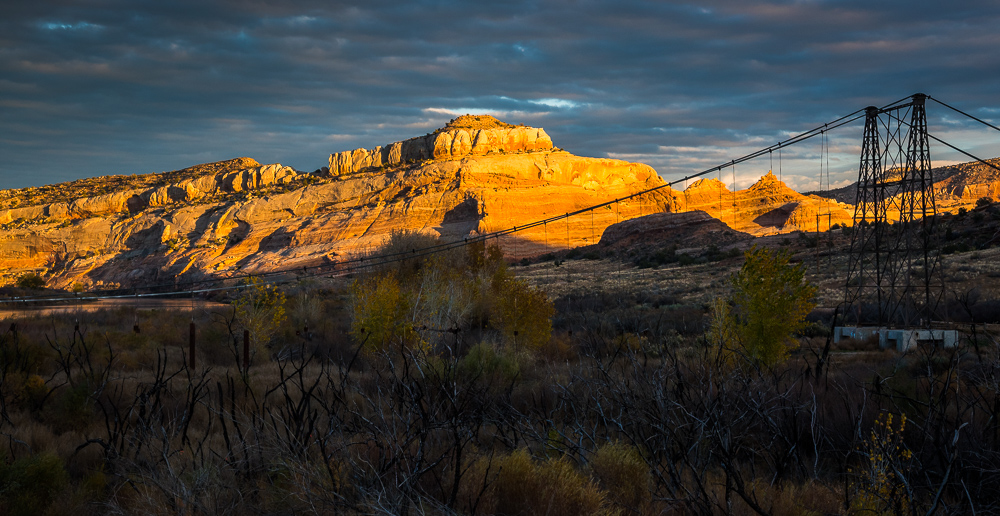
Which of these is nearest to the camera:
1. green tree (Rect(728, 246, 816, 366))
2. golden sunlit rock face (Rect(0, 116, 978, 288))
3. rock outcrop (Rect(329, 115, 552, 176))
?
green tree (Rect(728, 246, 816, 366))

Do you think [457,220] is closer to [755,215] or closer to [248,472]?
[755,215]

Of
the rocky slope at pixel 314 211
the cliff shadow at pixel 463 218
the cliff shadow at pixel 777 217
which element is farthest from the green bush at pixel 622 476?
the cliff shadow at pixel 777 217

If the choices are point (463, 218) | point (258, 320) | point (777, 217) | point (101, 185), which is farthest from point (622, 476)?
point (101, 185)

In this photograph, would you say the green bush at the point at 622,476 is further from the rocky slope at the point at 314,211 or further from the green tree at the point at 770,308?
the rocky slope at the point at 314,211

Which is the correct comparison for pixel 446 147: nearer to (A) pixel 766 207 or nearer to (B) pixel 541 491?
(A) pixel 766 207

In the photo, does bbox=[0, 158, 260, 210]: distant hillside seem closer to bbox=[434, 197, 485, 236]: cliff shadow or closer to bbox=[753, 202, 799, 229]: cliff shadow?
bbox=[434, 197, 485, 236]: cliff shadow

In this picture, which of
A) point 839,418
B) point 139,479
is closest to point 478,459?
point 139,479

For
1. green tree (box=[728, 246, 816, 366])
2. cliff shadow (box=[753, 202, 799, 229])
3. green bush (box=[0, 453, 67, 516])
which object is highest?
cliff shadow (box=[753, 202, 799, 229])

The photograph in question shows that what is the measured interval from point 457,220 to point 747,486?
85.1m

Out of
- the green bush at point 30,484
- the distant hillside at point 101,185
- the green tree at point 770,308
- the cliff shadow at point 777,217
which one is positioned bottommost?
the green bush at point 30,484

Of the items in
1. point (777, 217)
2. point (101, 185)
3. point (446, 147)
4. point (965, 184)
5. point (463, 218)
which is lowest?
point (777, 217)

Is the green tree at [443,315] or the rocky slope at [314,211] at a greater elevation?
the rocky slope at [314,211]

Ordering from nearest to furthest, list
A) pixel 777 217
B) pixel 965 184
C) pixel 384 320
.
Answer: pixel 384 320 < pixel 777 217 < pixel 965 184

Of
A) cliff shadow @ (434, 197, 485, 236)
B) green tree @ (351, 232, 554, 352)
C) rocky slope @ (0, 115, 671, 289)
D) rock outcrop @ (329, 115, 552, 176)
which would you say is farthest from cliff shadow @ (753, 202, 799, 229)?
green tree @ (351, 232, 554, 352)
